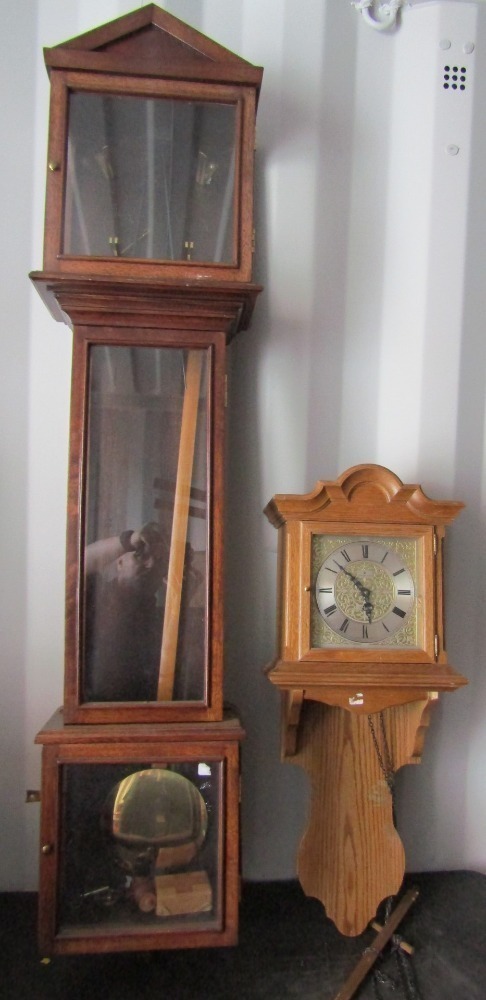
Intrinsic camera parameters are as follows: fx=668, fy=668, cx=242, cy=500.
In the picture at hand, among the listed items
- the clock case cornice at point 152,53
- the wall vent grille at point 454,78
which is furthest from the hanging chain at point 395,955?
the wall vent grille at point 454,78

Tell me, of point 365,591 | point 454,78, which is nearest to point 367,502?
point 365,591

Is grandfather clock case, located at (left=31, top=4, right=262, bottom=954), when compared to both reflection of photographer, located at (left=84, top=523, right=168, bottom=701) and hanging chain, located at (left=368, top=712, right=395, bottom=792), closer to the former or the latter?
reflection of photographer, located at (left=84, top=523, right=168, bottom=701)

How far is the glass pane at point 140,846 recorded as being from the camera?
1.08 metres

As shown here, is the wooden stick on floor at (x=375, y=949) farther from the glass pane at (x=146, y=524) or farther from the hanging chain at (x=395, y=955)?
the glass pane at (x=146, y=524)

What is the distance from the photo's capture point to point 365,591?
120 cm

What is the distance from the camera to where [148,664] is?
113 cm

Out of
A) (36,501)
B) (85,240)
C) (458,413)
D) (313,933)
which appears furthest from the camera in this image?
(458,413)

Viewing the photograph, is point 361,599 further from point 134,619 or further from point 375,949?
point 375,949

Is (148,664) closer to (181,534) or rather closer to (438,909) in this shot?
(181,534)

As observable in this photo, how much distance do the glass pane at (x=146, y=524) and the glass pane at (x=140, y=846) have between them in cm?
13

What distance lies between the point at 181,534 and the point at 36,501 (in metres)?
0.39

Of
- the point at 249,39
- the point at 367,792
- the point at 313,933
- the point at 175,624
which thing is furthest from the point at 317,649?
the point at 249,39

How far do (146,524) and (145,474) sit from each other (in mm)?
86

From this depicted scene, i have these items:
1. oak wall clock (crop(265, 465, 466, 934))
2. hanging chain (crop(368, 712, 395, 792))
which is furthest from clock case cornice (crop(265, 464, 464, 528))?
hanging chain (crop(368, 712, 395, 792))
